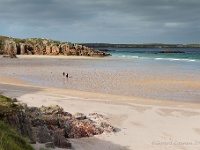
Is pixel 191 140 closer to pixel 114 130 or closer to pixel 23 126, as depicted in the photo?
pixel 114 130

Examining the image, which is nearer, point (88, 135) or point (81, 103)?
point (88, 135)

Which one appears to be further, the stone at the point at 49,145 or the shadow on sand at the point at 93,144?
the shadow on sand at the point at 93,144

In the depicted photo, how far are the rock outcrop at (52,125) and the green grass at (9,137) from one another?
86 mm

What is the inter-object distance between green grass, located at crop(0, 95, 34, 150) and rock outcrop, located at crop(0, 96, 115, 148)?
9 cm

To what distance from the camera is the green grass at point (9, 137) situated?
688 centimetres

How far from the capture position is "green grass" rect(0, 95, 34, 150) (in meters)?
6.88

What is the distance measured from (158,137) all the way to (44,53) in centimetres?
9935

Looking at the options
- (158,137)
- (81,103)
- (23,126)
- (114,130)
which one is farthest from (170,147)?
(81,103)

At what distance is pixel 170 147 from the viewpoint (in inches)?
487

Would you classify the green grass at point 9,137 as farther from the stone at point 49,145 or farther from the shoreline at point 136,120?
the shoreline at point 136,120

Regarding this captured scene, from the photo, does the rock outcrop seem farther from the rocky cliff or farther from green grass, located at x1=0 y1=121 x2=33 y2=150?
the rocky cliff

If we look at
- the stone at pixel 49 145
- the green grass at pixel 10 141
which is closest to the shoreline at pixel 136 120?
the stone at pixel 49 145

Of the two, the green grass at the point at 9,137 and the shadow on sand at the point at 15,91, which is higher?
the green grass at the point at 9,137

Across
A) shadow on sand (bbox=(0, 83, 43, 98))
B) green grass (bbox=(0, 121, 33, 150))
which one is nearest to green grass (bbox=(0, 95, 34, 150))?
green grass (bbox=(0, 121, 33, 150))
